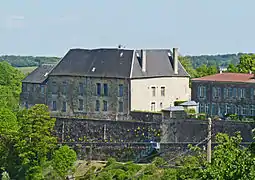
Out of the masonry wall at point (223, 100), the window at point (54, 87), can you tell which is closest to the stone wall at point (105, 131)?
the window at point (54, 87)

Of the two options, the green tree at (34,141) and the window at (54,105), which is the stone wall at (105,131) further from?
the window at (54,105)

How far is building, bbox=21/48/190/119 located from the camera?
173 feet

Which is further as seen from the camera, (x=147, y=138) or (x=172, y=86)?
(x=172, y=86)

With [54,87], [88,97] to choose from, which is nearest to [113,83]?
[88,97]

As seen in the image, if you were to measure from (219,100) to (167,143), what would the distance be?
6.37 m

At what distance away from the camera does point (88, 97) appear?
54.5m

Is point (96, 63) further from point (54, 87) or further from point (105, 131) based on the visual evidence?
point (105, 131)

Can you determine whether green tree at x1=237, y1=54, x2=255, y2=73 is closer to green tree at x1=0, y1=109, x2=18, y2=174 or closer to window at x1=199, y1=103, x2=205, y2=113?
window at x1=199, y1=103, x2=205, y2=113

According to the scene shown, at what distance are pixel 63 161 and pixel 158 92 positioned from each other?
1010 centimetres

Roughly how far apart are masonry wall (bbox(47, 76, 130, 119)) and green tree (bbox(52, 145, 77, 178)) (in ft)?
22.0

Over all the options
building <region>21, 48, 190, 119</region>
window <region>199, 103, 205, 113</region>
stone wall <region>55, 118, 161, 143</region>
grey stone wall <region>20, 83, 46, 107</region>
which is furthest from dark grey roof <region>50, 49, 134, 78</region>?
window <region>199, 103, 205, 113</region>

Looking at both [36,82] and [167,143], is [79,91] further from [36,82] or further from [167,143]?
[167,143]

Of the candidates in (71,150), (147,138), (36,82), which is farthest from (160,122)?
(36,82)

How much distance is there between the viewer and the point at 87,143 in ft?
166
